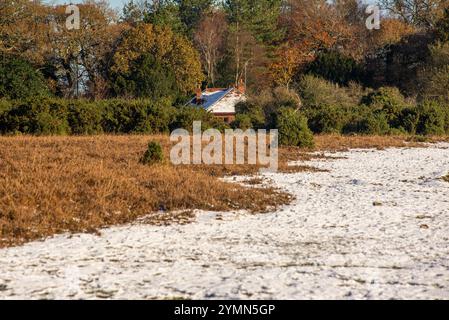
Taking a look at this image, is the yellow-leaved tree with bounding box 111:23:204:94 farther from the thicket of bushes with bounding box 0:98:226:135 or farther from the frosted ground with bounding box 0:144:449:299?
the frosted ground with bounding box 0:144:449:299

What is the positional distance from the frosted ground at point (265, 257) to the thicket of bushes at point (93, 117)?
65.1 feet

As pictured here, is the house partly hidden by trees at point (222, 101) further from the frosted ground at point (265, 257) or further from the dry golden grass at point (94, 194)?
the frosted ground at point (265, 257)

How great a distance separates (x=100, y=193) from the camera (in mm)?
13789

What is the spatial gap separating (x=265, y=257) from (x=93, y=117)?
2530cm

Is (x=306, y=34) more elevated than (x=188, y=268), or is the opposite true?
(x=306, y=34)

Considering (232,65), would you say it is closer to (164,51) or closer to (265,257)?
(164,51)

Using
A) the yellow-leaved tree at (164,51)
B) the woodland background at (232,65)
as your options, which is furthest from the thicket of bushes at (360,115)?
the yellow-leaved tree at (164,51)

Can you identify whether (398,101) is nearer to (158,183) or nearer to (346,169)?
(346,169)

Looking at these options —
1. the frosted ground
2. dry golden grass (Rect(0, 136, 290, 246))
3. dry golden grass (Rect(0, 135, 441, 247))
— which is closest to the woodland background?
dry golden grass (Rect(0, 135, 441, 247))

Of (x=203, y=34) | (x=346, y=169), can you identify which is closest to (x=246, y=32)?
(x=203, y=34)

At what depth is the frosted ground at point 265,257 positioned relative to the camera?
7.85 metres

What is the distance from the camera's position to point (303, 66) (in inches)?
2518

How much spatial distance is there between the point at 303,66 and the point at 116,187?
51.4 metres
